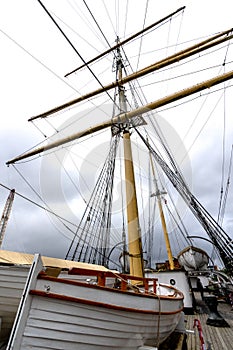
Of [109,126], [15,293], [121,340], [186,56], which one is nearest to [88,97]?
[109,126]

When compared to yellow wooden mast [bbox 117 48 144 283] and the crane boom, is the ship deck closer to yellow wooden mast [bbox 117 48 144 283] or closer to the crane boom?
yellow wooden mast [bbox 117 48 144 283]

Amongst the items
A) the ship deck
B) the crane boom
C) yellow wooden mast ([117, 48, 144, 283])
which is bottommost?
the ship deck

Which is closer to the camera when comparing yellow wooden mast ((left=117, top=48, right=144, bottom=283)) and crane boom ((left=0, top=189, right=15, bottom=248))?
yellow wooden mast ((left=117, top=48, right=144, bottom=283))

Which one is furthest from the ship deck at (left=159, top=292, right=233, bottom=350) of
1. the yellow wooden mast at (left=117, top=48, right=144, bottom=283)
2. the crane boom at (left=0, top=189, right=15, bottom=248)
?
the crane boom at (left=0, top=189, right=15, bottom=248)

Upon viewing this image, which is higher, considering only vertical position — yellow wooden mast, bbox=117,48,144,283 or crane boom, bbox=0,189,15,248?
crane boom, bbox=0,189,15,248

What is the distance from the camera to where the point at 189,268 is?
1584 cm

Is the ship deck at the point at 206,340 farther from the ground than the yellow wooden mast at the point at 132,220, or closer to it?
closer to it

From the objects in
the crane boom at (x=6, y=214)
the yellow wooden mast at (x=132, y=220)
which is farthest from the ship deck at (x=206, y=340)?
the crane boom at (x=6, y=214)

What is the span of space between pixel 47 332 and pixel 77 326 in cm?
38

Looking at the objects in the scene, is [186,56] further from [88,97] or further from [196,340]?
[196,340]

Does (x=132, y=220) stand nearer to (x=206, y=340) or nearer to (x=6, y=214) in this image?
(x=206, y=340)

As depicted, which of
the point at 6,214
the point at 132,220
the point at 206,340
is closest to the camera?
the point at 206,340

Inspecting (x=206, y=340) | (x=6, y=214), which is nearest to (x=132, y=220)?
(x=206, y=340)

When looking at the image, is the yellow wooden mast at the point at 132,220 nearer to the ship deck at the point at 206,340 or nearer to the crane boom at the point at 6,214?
the ship deck at the point at 206,340
